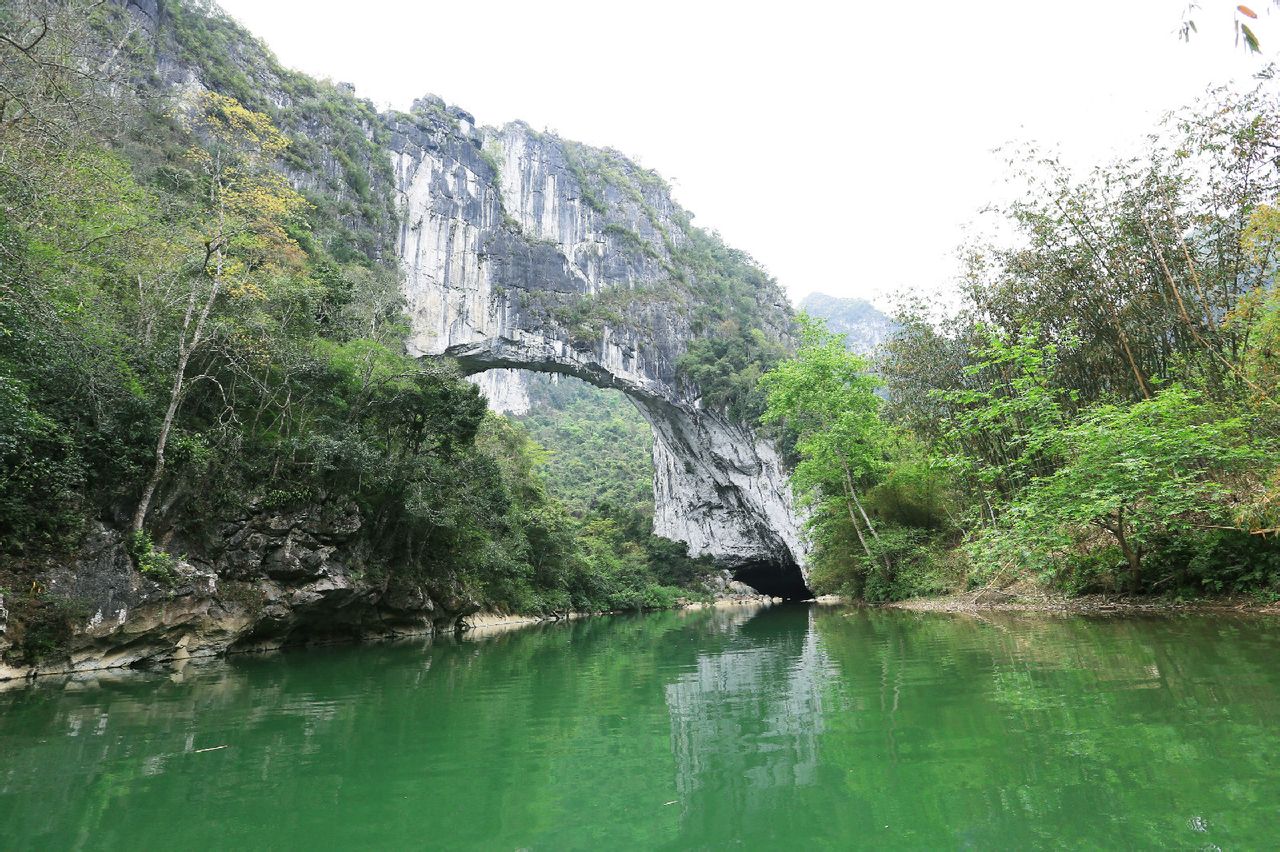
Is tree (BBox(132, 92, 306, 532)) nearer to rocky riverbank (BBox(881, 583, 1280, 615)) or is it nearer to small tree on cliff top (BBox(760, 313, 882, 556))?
small tree on cliff top (BBox(760, 313, 882, 556))

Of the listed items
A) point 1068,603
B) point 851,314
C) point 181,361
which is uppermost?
point 851,314

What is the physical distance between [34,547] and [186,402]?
12.1 feet

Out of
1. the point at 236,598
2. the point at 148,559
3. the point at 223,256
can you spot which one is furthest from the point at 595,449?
the point at 148,559

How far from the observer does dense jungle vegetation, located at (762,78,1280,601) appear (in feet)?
22.1

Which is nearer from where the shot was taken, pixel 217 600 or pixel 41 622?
pixel 41 622

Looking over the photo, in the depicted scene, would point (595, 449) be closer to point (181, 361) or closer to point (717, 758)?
point (181, 361)

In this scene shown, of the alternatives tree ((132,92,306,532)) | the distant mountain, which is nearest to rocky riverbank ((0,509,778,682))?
tree ((132,92,306,532))

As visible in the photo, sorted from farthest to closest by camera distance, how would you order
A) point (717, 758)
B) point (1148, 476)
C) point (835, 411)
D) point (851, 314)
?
point (851, 314) → point (835, 411) → point (1148, 476) → point (717, 758)

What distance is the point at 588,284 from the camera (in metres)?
30.2

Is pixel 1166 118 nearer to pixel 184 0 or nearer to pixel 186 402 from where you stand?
pixel 186 402

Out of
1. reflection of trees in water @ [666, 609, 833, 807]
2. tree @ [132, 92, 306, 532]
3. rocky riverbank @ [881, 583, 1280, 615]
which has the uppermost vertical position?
tree @ [132, 92, 306, 532]

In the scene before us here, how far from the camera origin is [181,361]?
9172 millimetres

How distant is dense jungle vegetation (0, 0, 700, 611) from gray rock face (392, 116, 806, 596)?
21.4 feet

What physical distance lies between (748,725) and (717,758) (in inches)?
27.2
